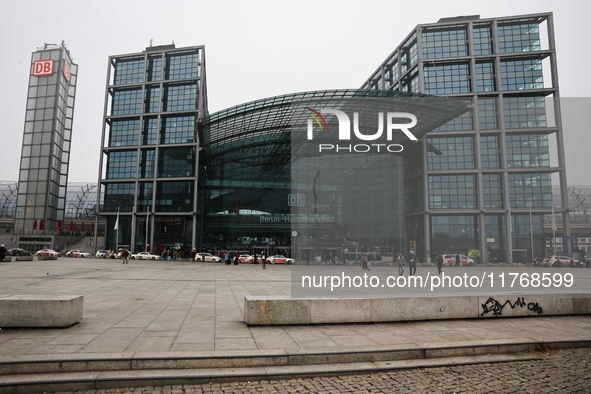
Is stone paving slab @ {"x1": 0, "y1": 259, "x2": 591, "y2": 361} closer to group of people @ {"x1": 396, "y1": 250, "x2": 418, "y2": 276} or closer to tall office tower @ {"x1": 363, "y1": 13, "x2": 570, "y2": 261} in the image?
group of people @ {"x1": 396, "y1": 250, "x2": 418, "y2": 276}

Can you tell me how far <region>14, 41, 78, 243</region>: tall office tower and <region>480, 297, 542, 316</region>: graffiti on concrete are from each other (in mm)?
86794

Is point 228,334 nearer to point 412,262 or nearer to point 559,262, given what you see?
point 412,262

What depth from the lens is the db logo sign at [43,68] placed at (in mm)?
81000

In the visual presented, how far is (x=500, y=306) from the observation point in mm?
9203

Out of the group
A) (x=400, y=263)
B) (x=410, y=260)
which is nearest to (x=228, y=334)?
(x=400, y=263)

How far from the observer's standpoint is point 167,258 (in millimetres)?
56312

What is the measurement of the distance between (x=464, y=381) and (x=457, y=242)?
5.51 metres

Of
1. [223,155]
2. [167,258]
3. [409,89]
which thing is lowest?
[167,258]

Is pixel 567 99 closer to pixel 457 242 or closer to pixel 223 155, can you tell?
pixel 457 242

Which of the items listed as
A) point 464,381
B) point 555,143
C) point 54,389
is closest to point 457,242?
point 555,143

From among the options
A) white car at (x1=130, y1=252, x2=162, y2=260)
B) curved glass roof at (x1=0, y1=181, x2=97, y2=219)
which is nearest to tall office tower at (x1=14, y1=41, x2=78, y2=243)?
curved glass roof at (x1=0, y1=181, x2=97, y2=219)

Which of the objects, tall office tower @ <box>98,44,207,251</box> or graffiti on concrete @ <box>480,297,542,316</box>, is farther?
tall office tower @ <box>98,44,207,251</box>

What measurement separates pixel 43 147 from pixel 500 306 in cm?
9307

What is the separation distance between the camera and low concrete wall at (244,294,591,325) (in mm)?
8242
